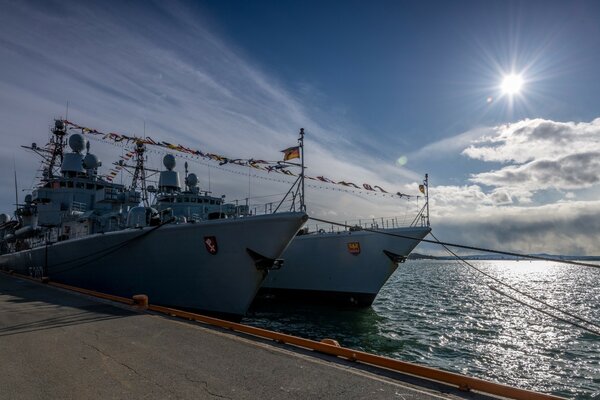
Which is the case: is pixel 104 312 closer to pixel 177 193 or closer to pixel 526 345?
pixel 526 345

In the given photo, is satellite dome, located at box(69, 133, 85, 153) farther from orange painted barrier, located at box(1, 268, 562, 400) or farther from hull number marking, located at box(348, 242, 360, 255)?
orange painted barrier, located at box(1, 268, 562, 400)

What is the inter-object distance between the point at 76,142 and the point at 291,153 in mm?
19105

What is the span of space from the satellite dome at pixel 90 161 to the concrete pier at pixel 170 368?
1857cm

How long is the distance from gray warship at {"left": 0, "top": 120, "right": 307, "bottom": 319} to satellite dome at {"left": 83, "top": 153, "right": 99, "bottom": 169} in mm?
456

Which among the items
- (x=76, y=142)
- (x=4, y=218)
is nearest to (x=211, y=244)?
(x=76, y=142)

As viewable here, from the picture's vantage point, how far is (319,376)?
4.60 m

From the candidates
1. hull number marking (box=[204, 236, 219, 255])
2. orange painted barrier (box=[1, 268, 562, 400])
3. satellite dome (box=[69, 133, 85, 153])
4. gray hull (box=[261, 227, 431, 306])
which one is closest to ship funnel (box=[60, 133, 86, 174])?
satellite dome (box=[69, 133, 85, 153])

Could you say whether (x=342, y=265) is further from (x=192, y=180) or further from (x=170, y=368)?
(x=170, y=368)

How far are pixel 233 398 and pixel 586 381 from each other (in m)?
8.54

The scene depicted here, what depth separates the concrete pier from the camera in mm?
4082

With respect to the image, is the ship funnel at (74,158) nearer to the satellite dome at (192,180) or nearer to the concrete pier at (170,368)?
the satellite dome at (192,180)

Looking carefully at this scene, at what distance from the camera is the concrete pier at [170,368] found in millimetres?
4082

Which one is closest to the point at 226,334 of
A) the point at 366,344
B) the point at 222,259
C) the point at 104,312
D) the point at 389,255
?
the point at 104,312

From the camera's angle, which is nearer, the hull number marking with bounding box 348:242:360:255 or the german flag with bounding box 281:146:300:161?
the german flag with bounding box 281:146:300:161
